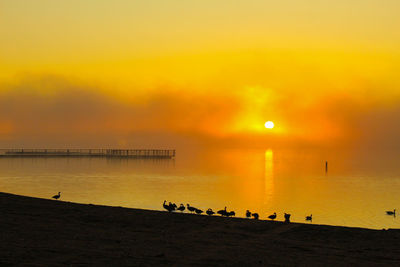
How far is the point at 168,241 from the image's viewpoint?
17562 millimetres

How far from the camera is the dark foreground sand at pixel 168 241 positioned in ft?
47.2

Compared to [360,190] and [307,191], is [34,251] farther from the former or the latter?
[360,190]

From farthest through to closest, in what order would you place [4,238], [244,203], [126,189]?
[126,189] → [244,203] → [4,238]

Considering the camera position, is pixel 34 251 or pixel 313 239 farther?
pixel 313 239

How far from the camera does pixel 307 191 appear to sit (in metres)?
71.2

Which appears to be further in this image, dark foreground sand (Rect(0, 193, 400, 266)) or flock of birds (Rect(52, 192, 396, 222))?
flock of birds (Rect(52, 192, 396, 222))

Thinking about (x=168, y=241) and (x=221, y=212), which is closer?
(x=168, y=241)

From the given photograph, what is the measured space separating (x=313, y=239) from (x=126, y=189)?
4931 cm

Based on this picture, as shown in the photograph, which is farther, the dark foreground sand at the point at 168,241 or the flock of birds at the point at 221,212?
the flock of birds at the point at 221,212

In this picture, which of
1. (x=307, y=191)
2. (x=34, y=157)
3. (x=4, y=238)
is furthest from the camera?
(x=34, y=157)

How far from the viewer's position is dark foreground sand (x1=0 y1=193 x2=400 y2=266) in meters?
14.4

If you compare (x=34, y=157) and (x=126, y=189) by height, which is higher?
(x=34, y=157)

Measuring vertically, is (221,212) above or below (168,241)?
above

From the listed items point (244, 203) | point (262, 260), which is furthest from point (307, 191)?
point (262, 260)
